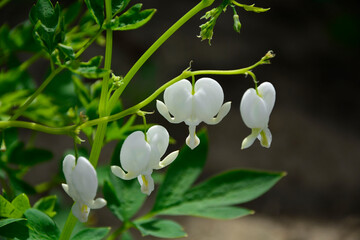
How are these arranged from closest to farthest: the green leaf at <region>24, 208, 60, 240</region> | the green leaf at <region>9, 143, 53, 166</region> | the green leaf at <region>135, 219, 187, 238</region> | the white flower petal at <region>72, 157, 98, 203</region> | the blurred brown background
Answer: the white flower petal at <region>72, 157, 98, 203</region> → the green leaf at <region>24, 208, 60, 240</region> → the green leaf at <region>135, 219, 187, 238</region> → the green leaf at <region>9, 143, 53, 166</region> → the blurred brown background

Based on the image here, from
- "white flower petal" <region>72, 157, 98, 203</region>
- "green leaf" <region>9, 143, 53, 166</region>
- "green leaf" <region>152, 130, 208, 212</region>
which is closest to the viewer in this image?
"white flower petal" <region>72, 157, 98, 203</region>

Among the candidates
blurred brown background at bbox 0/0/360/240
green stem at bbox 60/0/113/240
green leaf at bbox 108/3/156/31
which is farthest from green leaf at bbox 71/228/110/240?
blurred brown background at bbox 0/0/360/240

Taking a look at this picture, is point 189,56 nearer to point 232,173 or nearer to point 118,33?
point 118,33

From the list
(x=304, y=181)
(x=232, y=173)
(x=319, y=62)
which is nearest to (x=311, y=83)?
(x=319, y=62)

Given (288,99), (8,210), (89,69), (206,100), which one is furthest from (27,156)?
(288,99)

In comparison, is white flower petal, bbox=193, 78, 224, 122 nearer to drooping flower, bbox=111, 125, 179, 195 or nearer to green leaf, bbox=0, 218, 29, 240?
drooping flower, bbox=111, 125, 179, 195

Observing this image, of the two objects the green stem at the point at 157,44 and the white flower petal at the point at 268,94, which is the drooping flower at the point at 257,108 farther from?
the green stem at the point at 157,44

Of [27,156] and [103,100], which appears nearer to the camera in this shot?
[103,100]

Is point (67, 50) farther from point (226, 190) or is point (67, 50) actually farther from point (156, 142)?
point (226, 190)
